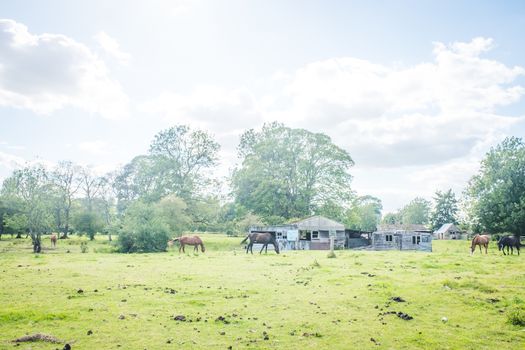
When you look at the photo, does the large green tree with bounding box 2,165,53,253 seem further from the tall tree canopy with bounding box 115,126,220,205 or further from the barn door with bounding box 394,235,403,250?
the barn door with bounding box 394,235,403,250

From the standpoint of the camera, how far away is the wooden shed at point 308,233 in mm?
46050

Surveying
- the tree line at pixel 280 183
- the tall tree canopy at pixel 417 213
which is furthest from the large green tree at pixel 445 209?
the tree line at pixel 280 183

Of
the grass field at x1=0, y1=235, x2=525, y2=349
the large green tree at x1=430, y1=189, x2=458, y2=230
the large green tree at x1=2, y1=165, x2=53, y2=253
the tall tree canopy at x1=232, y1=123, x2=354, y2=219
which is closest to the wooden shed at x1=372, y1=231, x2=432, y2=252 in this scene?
the tall tree canopy at x1=232, y1=123, x2=354, y2=219

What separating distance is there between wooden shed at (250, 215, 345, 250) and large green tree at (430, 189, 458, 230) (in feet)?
303

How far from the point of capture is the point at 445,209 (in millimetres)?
127062

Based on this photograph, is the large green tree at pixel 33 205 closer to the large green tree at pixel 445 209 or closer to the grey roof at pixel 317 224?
the grey roof at pixel 317 224

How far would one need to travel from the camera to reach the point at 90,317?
945 cm

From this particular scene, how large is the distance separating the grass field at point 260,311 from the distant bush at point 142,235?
19481mm

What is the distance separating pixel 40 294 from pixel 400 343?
36.5ft

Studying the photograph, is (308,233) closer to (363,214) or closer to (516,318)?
(516,318)

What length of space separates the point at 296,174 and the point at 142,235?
25080 millimetres

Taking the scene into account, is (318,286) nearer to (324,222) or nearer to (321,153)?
(324,222)

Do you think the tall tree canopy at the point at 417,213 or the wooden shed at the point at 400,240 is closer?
the wooden shed at the point at 400,240

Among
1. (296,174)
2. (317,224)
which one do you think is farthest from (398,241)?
(296,174)
